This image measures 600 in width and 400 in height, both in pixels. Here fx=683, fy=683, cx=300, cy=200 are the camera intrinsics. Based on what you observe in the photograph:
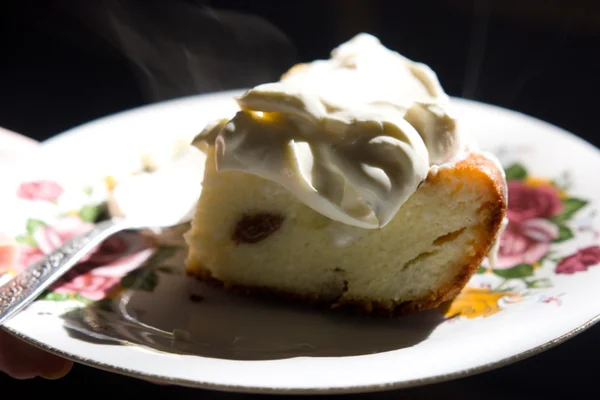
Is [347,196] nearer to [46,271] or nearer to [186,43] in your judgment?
[46,271]

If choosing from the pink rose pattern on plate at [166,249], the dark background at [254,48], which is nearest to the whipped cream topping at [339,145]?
the pink rose pattern on plate at [166,249]

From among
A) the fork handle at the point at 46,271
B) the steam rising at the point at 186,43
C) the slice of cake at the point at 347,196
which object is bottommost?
the steam rising at the point at 186,43

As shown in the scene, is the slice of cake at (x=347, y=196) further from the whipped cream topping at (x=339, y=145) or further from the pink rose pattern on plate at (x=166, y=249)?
the pink rose pattern on plate at (x=166, y=249)

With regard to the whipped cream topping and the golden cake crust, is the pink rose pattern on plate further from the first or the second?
the whipped cream topping

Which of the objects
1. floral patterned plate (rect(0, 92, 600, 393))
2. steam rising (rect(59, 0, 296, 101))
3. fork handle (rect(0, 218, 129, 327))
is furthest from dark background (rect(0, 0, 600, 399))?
fork handle (rect(0, 218, 129, 327))

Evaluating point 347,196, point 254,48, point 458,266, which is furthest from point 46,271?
point 254,48

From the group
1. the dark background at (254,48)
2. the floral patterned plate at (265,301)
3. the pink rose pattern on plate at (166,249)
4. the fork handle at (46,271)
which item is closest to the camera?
the floral patterned plate at (265,301)

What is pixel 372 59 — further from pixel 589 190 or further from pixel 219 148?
pixel 589 190
